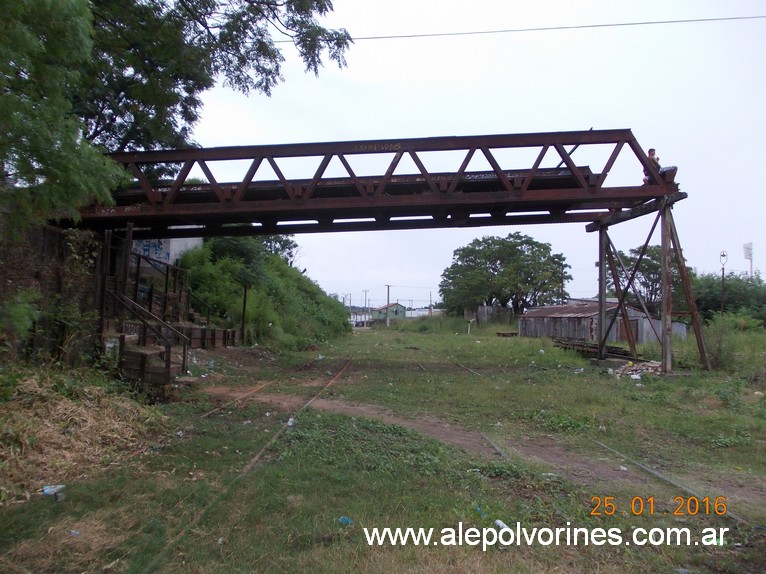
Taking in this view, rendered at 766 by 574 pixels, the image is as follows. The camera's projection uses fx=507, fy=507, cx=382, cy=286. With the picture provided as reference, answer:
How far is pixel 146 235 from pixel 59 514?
492 inches

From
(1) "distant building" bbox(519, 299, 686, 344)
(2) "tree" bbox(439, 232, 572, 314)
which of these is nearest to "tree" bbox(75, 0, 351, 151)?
(1) "distant building" bbox(519, 299, 686, 344)

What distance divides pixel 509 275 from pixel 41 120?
5810 centimetres

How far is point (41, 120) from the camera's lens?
4098 millimetres

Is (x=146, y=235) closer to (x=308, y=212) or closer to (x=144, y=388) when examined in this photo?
(x=308, y=212)

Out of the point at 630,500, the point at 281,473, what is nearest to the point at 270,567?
the point at 281,473

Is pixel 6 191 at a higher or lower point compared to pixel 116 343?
higher

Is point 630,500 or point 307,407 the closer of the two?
point 630,500

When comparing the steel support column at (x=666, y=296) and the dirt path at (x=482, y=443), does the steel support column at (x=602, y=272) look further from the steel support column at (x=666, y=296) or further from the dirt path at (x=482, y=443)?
the dirt path at (x=482, y=443)

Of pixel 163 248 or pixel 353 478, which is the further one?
pixel 163 248

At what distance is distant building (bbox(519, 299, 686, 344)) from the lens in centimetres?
3039

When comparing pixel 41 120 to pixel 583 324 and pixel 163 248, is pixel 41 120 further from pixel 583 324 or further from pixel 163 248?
pixel 583 324

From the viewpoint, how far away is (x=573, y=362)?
58.6 feet

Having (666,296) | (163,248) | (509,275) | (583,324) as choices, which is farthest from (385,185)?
(509,275)

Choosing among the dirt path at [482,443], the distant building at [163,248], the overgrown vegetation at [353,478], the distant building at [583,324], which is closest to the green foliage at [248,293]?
the distant building at [163,248]
